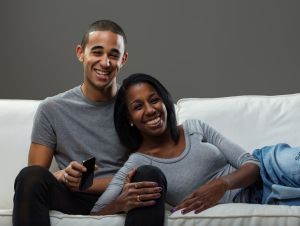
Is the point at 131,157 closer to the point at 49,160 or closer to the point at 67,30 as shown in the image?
the point at 49,160

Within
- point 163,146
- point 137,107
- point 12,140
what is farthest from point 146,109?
point 12,140

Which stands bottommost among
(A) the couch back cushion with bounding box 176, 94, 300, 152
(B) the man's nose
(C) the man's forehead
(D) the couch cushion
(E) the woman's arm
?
(D) the couch cushion

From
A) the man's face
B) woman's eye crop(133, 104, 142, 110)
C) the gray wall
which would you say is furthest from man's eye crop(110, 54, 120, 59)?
the gray wall

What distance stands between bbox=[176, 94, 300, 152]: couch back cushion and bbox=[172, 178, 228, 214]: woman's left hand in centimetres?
45

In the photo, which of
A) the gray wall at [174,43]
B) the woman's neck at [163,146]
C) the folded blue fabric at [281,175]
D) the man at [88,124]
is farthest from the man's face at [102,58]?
the gray wall at [174,43]

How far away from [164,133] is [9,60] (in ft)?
4.08

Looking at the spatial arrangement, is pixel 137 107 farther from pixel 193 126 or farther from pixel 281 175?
pixel 281 175

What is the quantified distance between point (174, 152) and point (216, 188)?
239 millimetres

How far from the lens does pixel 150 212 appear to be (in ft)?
5.08

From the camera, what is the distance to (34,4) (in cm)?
284

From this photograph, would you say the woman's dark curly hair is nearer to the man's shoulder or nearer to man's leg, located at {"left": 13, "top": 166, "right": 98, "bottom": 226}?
the man's shoulder

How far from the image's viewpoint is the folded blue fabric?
67.2 inches

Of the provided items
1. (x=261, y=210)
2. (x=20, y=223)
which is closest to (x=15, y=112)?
(x=20, y=223)

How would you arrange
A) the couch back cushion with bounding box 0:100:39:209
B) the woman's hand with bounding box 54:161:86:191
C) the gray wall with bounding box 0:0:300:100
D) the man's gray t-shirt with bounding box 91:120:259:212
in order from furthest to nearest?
the gray wall with bounding box 0:0:300:100, the couch back cushion with bounding box 0:100:39:209, the man's gray t-shirt with bounding box 91:120:259:212, the woman's hand with bounding box 54:161:86:191
